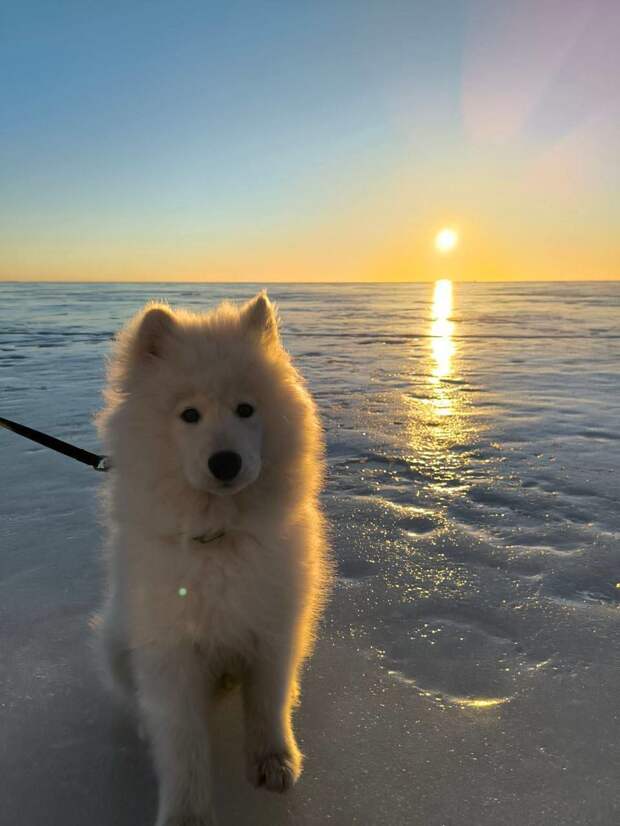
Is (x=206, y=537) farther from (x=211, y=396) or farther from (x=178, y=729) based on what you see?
(x=178, y=729)

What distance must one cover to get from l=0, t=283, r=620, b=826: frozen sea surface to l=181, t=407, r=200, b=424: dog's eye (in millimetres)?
1145

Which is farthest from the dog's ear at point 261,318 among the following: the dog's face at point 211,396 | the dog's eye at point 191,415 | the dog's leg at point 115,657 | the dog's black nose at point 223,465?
the dog's leg at point 115,657

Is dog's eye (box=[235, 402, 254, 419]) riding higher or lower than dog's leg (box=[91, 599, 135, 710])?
higher

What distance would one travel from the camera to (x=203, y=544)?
1.99m

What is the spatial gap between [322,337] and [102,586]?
47.4 feet

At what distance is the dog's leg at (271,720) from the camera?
6.34 feet

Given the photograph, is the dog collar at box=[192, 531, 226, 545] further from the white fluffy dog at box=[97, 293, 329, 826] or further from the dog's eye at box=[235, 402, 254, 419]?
the dog's eye at box=[235, 402, 254, 419]

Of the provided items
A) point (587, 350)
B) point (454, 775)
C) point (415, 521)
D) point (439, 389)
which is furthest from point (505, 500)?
point (587, 350)

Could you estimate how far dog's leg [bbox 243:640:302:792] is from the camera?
1933 mm

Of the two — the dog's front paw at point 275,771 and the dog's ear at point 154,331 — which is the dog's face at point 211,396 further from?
the dog's front paw at point 275,771

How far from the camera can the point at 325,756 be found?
6.75ft

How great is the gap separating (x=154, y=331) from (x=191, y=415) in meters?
0.38

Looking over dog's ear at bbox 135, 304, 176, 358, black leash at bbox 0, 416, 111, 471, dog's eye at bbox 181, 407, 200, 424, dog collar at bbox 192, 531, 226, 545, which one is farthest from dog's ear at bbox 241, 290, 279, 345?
black leash at bbox 0, 416, 111, 471

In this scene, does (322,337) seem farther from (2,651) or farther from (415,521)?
(2,651)
